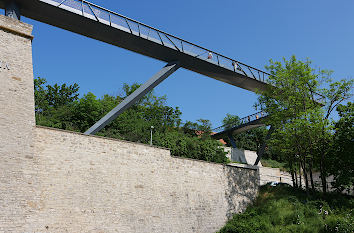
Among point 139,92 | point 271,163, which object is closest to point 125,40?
point 139,92

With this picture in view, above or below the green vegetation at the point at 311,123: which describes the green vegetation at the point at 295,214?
below

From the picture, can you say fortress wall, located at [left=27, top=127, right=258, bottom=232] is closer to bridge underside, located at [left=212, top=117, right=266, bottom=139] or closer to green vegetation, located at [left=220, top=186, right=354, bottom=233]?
green vegetation, located at [left=220, top=186, right=354, bottom=233]

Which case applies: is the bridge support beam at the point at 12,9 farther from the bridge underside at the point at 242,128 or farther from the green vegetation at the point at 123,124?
the bridge underside at the point at 242,128

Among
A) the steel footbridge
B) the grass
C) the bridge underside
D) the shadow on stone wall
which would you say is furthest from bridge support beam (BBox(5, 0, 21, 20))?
the grass

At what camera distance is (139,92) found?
1688cm

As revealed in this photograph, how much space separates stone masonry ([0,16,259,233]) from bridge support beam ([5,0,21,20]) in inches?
49.8

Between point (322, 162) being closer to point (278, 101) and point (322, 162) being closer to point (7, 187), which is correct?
point (278, 101)

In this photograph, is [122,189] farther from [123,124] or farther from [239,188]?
[123,124]

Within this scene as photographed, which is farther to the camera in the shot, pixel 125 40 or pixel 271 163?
pixel 271 163

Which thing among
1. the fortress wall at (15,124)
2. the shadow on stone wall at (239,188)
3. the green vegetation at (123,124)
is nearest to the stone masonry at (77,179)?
the fortress wall at (15,124)

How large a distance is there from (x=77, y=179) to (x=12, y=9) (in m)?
7.99

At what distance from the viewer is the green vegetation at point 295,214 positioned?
14812mm

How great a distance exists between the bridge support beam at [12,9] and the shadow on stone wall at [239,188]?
12959 mm

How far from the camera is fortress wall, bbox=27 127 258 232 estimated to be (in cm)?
1184
